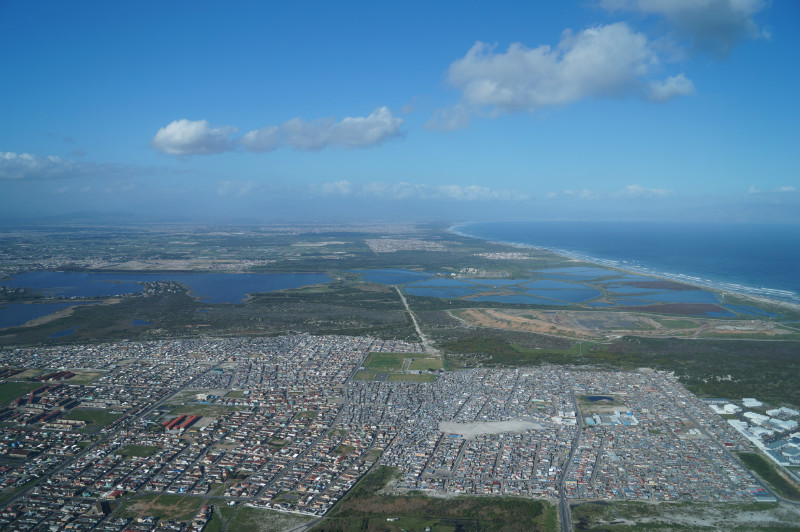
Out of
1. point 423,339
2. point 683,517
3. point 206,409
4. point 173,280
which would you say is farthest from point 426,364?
point 173,280

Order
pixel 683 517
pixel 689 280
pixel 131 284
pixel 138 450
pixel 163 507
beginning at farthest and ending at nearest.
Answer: pixel 689 280 → pixel 131 284 → pixel 138 450 → pixel 163 507 → pixel 683 517

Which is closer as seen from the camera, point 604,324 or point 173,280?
point 604,324

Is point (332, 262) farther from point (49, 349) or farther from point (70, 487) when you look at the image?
point (70, 487)

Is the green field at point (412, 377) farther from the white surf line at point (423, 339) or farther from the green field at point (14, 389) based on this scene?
the green field at point (14, 389)

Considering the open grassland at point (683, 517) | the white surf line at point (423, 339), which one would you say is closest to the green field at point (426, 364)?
the white surf line at point (423, 339)

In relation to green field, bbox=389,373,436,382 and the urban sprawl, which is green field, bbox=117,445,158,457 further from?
green field, bbox=389,373,436,382

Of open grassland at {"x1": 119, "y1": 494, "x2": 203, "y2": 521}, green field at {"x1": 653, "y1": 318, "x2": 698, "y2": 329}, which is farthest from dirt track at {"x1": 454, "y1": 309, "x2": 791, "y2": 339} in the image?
open grassland at {"x1": 119, "y1": 494, "x2": 203, "y2": 521}

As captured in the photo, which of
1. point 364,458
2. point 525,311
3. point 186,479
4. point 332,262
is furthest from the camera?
point 332,262

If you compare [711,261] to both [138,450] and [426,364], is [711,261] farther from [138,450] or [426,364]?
[138,450]

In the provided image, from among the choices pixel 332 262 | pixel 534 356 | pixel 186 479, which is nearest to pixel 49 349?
pixel 186 479

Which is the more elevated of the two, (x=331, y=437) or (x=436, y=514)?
(x=331, y=437)
